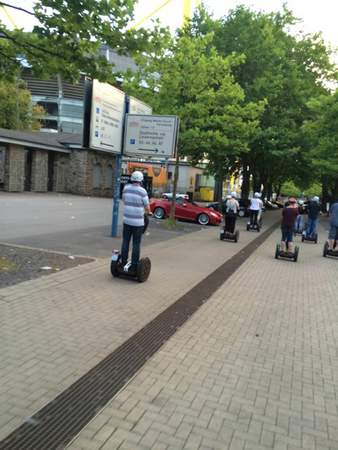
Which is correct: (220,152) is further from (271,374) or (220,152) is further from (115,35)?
(271,374)

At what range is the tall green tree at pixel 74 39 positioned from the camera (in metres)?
7.10

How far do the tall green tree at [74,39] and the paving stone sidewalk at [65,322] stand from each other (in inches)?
135

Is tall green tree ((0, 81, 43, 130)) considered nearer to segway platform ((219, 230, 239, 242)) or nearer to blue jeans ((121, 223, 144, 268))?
segway platform ((219, 230, 239, 242))

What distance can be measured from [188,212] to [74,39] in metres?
16.1

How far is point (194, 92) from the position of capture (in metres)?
18.1

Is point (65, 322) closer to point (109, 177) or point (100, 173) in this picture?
point (100, 173)

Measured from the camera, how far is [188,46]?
17406 millimetres

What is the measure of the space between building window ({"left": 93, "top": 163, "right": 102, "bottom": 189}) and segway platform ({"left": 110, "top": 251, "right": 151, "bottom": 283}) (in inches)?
1261

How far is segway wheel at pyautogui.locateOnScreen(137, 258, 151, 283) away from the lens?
25.5ft

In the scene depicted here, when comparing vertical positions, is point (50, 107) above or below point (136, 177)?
above

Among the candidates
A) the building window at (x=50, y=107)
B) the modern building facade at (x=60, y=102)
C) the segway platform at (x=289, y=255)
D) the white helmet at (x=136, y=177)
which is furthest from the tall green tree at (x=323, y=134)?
the building window at (x=50, y=107)

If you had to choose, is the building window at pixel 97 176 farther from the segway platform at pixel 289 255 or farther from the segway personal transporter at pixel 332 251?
the segway platform at pixel 289 255

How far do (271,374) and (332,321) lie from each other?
2.56 m

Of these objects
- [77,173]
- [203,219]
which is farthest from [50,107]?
[203,219]
